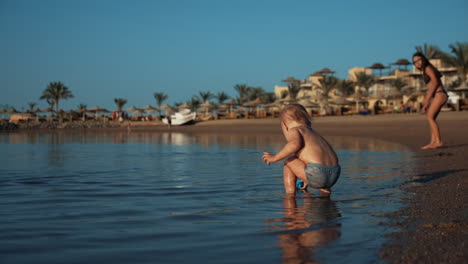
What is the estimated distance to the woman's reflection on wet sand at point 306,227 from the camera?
265 cm

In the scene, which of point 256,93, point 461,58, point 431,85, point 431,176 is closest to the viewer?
point 431,176

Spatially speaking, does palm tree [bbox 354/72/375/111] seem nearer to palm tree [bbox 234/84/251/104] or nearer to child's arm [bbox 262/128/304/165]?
palm tree [bbox 234/84/251/104]

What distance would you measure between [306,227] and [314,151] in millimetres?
1149

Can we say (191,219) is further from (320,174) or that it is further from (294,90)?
(294,90)

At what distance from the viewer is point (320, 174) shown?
14.2 feet

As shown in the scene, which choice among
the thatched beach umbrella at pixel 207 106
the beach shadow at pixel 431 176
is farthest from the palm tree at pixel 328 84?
the beach shadow at pixel 431 176

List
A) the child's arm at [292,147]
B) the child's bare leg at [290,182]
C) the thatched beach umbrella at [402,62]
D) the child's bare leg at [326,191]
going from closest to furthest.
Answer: the child's arm at [292,147]
the child's bare leg at [326,191]
the child's bare leg at [290,182]
the thatched beach umbrella at [402,62]

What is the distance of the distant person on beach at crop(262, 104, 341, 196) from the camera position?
169 inches

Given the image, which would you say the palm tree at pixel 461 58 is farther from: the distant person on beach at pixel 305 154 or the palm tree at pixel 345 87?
the distant person on beach at pixel 305 154

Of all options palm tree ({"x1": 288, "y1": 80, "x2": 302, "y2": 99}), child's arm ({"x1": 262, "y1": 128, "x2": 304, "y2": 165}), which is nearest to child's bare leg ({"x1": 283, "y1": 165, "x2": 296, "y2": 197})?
child's arm ({"x1": 262, "y1": 128, "x2": 304, "y2": 165})

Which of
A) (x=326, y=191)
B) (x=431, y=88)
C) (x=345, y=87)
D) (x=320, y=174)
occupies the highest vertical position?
(x=345, y=87)

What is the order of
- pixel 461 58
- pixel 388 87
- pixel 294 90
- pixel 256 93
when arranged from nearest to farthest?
pixel 461 58 → pixel 388 87 → pixel 294 90 → pixel 256 93

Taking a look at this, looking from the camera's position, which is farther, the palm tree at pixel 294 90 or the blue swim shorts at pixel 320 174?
the palm tree at pixel 294 90

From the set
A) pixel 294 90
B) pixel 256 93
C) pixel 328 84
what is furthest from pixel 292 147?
pixel 256 93
